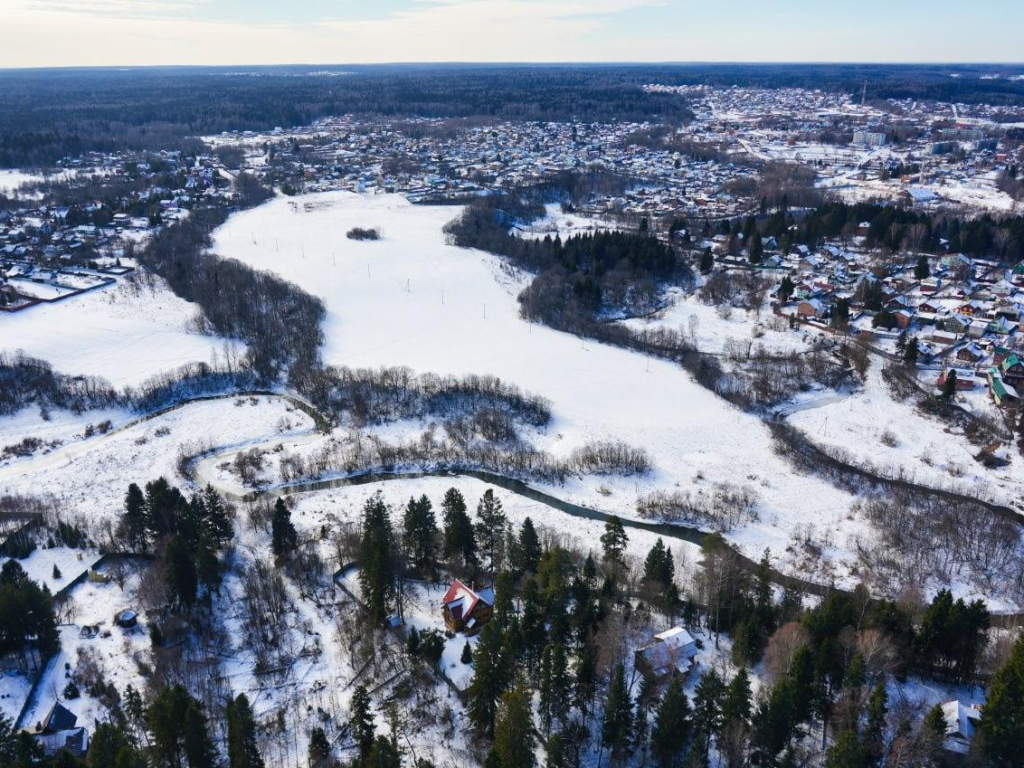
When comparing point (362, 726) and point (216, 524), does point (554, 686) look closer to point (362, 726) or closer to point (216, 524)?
point (362, 726)

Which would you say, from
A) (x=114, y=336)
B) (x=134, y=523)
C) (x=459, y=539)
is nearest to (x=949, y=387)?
(x=459, y=539)

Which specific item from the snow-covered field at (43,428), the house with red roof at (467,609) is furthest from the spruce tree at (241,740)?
the snow-covered field at (43,428)

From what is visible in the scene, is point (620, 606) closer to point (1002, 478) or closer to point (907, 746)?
point (907, 746)

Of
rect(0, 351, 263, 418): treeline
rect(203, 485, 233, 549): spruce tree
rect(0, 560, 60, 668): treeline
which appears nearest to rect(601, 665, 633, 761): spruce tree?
rect(203, 485, 233, 549): spruce tree

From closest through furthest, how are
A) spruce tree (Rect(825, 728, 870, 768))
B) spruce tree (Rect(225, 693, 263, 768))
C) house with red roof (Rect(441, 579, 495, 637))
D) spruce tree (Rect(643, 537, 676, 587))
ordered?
spruce tree (Rect(825, 728, 870, 768)) → spruce tree (Rect(225, 693, 263, 768)) → house with red roof (Rect(441, 579, 495, 637)) → spruce tree (Rect(643, 537, 676, 587))

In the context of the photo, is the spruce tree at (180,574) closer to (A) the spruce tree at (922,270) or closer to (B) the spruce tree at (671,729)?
(B) the spruce tree at (671,729)

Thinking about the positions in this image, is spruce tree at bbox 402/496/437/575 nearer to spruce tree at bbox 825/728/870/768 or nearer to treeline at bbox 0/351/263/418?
spruce tree at bbox 825/728/870/768
